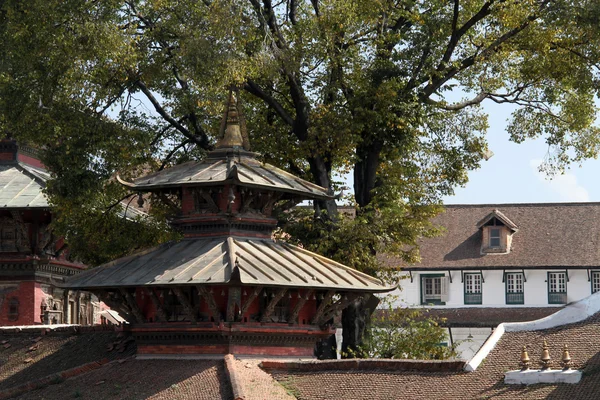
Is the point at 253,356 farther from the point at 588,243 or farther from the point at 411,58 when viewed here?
the point at 588,243

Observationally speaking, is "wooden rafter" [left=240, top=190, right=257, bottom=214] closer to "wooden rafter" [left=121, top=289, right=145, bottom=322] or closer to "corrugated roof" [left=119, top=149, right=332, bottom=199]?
"corrugated roof" [left=119, top=149, right=332, bottom=199]

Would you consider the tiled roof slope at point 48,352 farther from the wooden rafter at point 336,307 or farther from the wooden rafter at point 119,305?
the wooden rafter at point 336,307

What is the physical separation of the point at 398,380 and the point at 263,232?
14.9 ft

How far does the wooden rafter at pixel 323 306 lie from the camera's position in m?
23.0

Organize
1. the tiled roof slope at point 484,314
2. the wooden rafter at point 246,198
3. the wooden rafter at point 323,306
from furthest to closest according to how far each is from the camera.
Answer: the tiled roof slope at point 484,314 < the wooden rafter at point 246,198 < the wooden rafter at point 323,306

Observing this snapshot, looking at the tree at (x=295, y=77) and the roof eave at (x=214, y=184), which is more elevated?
the tree at (x=295, y=77)

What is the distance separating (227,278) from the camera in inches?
838

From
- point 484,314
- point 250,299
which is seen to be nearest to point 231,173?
point 250,299

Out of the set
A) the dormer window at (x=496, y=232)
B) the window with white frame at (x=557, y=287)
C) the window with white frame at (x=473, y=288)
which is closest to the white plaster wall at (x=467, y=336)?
the window with white frame at (x=473, y=288)

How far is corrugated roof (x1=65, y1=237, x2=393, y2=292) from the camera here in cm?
2162

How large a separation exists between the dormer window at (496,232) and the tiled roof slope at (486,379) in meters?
37.0

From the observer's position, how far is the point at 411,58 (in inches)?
1199

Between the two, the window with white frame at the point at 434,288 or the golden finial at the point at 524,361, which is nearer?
the golden finial at the point at 524,361

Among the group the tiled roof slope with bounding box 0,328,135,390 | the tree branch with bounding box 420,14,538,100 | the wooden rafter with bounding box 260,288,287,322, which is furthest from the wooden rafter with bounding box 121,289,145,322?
the tree branch with bounding box 420,14,538,100
